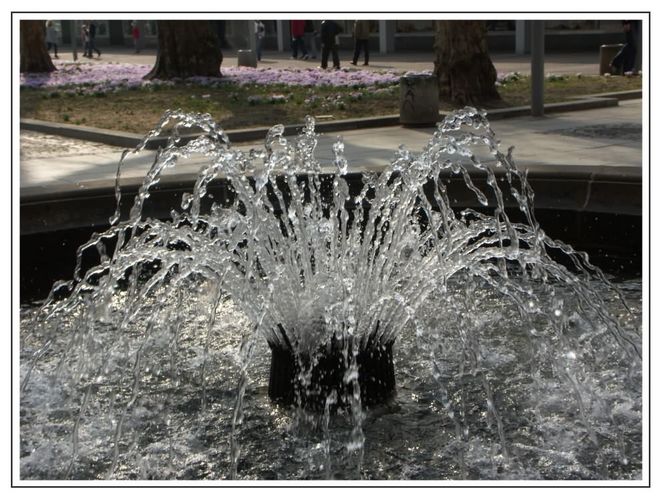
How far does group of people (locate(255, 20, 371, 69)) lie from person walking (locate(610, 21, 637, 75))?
7.40 metres

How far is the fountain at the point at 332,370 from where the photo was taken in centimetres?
444

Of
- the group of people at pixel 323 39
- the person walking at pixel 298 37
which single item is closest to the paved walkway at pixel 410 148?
the group of people at pixel 323 39

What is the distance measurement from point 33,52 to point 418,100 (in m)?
15.2

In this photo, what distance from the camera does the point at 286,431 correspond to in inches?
185

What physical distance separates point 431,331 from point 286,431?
5.09 feet

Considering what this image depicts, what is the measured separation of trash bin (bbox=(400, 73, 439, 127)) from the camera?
1440cm

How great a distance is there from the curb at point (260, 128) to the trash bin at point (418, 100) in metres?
0.34

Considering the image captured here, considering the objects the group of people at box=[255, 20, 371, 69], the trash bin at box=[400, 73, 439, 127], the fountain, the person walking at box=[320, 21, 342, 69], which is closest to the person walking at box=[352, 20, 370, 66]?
the group of people at box=[255, 20, 371, 69]

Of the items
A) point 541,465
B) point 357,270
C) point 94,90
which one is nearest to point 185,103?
point 94,90

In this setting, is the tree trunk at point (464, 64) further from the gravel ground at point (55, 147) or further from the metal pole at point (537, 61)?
the gravel ground at point (55, 147)

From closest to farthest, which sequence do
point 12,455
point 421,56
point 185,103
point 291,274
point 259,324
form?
1. point 12,455
2. point 259,324
3. point 291,274
4. point 185,103
5. point 421,56

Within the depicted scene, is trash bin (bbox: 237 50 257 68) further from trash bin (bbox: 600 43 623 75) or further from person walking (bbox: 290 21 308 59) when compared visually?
trash bin (bbox: 600 43 623 75)

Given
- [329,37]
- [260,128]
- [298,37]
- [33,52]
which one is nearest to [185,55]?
[329,37]
